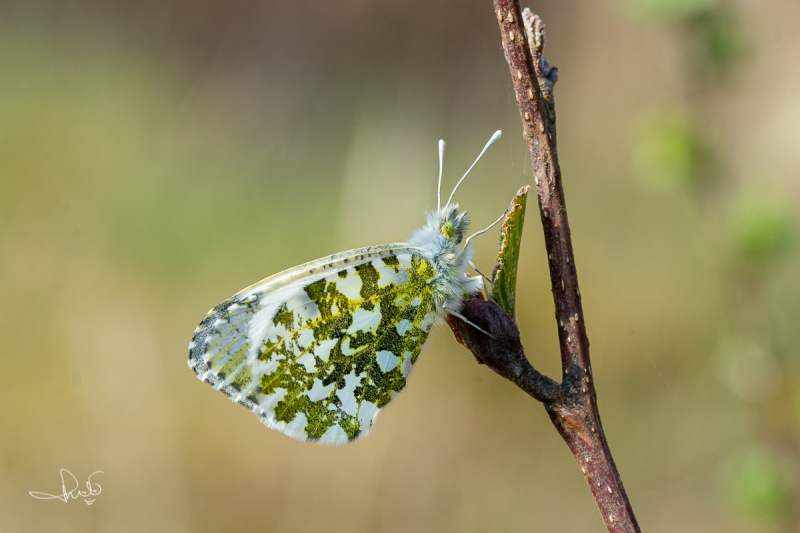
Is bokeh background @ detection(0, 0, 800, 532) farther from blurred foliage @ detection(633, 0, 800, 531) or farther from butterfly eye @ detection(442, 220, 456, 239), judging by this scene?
butterfly eye @ detection(442, 220, 456, 239)

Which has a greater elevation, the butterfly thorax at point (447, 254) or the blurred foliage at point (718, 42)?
the blurred foliage at point (718, 42)

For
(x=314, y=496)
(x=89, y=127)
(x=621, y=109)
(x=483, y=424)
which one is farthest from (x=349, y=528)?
(x=89, y=127)

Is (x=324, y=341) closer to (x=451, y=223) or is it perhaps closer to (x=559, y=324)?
(x=451, y=223)

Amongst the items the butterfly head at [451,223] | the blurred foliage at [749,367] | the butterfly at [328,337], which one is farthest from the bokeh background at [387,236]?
the butterfly at [328,337]

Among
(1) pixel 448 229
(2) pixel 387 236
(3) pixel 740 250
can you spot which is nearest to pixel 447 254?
(1) pixel 448 229

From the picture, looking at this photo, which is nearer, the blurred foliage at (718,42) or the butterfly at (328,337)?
the butterfly at (328,337)
